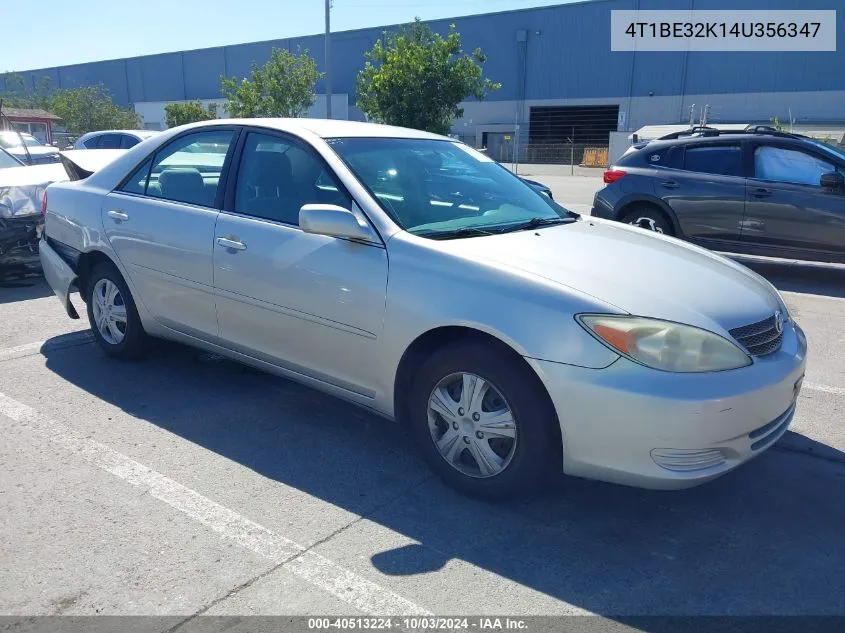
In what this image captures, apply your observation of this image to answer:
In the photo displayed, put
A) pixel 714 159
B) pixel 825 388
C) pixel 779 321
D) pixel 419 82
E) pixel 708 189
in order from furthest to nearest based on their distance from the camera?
pixel 419 82 → pixel 714 159 → pixel 708 189 → pixel 825 388 → pixel 779 321

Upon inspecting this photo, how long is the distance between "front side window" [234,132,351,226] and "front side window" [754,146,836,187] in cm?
618

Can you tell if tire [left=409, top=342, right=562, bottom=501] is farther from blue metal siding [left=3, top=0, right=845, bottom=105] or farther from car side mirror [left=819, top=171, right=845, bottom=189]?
blue metal siding [left=3, top=0, right=845, bottom=105]

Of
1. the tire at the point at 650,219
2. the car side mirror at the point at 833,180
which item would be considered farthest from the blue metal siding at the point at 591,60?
the car side mirror at the point at 833,180

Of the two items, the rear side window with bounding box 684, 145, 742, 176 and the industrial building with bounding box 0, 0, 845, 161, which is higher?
the industrial building with bounding box 0, 0, 845, 161

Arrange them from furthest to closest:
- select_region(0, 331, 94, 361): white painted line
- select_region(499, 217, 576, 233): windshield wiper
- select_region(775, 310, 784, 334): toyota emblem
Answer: select_region(0, 331, 94, 361): white painted line, select_region(499, 217, 576, 233): windshield wiper, select_region(775, 310, 784, 334): toyota emblem

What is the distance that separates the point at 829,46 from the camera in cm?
3784

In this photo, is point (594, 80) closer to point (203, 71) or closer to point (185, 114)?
point (185, 114)

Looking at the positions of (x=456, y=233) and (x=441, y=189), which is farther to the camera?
(x=441, y=189)

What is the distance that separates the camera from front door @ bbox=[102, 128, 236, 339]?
4102 millimetres

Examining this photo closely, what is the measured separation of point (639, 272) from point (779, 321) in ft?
2.40

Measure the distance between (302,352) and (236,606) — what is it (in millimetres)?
1451

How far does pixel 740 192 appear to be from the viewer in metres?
8.05

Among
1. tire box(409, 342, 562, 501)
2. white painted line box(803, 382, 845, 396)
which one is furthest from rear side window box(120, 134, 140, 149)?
white painted line box(803, 382, 845, 396)

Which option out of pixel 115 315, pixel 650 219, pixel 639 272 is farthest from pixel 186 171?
pixel 650 219
